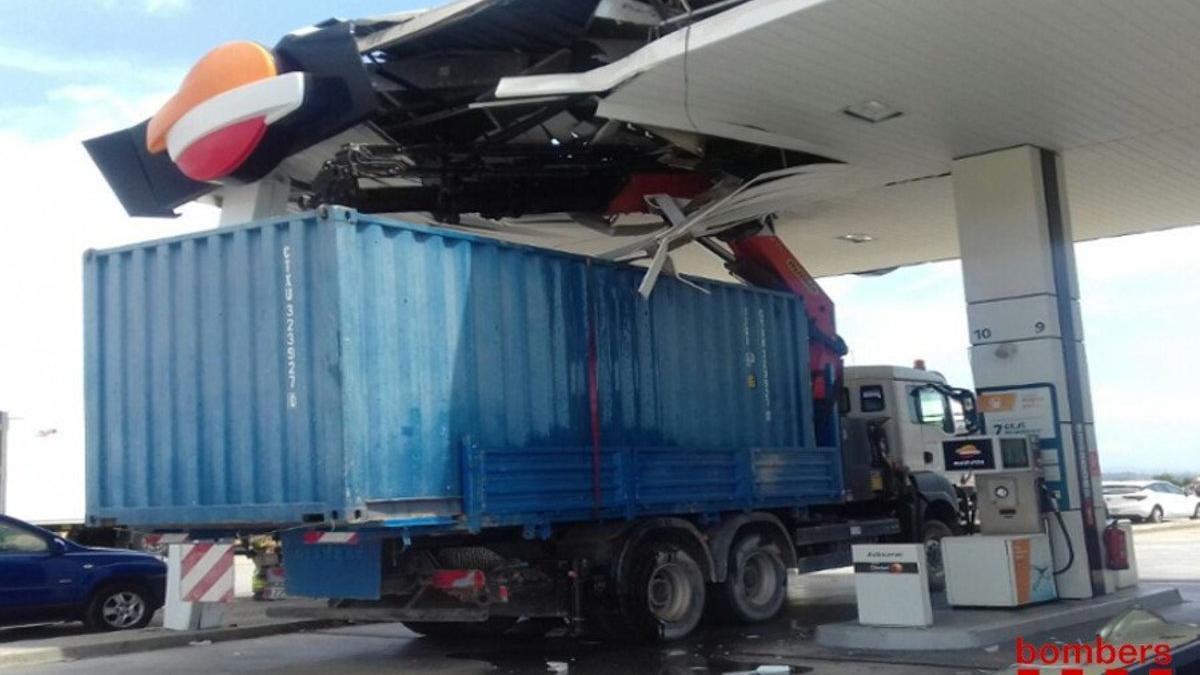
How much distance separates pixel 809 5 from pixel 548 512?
4.48 metres

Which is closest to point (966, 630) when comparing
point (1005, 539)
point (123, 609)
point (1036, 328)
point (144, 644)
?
point (1005, 539)

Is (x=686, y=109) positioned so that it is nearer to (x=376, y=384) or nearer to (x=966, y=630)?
(x=376, y=384)

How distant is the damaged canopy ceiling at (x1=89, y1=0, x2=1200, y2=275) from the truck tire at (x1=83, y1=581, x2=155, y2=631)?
4.39 m

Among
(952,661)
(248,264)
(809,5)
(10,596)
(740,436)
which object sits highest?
(809,5)

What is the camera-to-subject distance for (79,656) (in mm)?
11758

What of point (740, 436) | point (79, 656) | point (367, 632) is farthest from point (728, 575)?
point (79, 656)

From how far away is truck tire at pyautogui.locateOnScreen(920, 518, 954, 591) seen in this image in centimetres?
1442

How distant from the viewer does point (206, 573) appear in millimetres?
9500

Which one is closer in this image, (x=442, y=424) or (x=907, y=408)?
(x=442, y=424)

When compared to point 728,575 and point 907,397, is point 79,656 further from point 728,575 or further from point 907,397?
point 907,397

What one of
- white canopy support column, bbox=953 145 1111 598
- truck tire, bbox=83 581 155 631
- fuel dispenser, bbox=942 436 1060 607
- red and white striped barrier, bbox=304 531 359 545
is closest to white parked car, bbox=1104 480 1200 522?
white canopy support column, bbox=953 145 1111 598

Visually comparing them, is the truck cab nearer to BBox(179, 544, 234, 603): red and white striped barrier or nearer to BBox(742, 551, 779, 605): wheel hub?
BBox(742, 551, 779, 605): wheel hub

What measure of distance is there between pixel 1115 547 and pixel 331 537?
8088 millimetres

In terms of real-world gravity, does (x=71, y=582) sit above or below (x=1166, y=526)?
above
